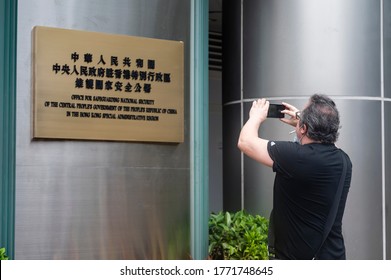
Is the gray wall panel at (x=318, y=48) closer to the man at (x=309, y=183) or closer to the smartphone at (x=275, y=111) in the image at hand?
the smartphone at (x=275, y=111)

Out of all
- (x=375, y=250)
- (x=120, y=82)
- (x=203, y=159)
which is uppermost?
(x=120, y=82)

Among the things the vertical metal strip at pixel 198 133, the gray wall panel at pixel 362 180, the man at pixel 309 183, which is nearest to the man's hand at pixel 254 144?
the man at pixel 309 183

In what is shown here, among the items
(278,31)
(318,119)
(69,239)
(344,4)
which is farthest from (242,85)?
(318,119)

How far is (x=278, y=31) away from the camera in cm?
859

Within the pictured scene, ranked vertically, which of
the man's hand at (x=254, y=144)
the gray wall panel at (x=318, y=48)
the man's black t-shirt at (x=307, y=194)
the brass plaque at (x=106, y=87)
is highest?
the gray wall panel at (x=318, y=48)

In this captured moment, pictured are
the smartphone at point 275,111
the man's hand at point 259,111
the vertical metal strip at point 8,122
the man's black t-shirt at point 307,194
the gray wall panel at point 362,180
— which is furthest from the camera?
the gray wall panel at point 362,180

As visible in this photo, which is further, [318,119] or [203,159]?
[203,159]

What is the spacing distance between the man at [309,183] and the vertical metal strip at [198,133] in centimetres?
236

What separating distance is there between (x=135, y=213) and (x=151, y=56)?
154 centimetres

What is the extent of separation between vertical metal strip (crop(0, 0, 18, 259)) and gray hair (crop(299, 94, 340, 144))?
283 cm

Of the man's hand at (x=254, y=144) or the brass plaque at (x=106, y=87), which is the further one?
the brass plaque at (x=106, y=87)

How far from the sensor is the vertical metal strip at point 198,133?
7.33m

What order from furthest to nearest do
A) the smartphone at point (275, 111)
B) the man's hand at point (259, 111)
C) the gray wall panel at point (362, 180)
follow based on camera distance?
the gray wall panel at point (362, 180) < the smartphone at point (275, 111) < the man's hand at point (259, 111)

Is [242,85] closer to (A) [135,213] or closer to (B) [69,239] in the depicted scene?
(A) [135,213]
